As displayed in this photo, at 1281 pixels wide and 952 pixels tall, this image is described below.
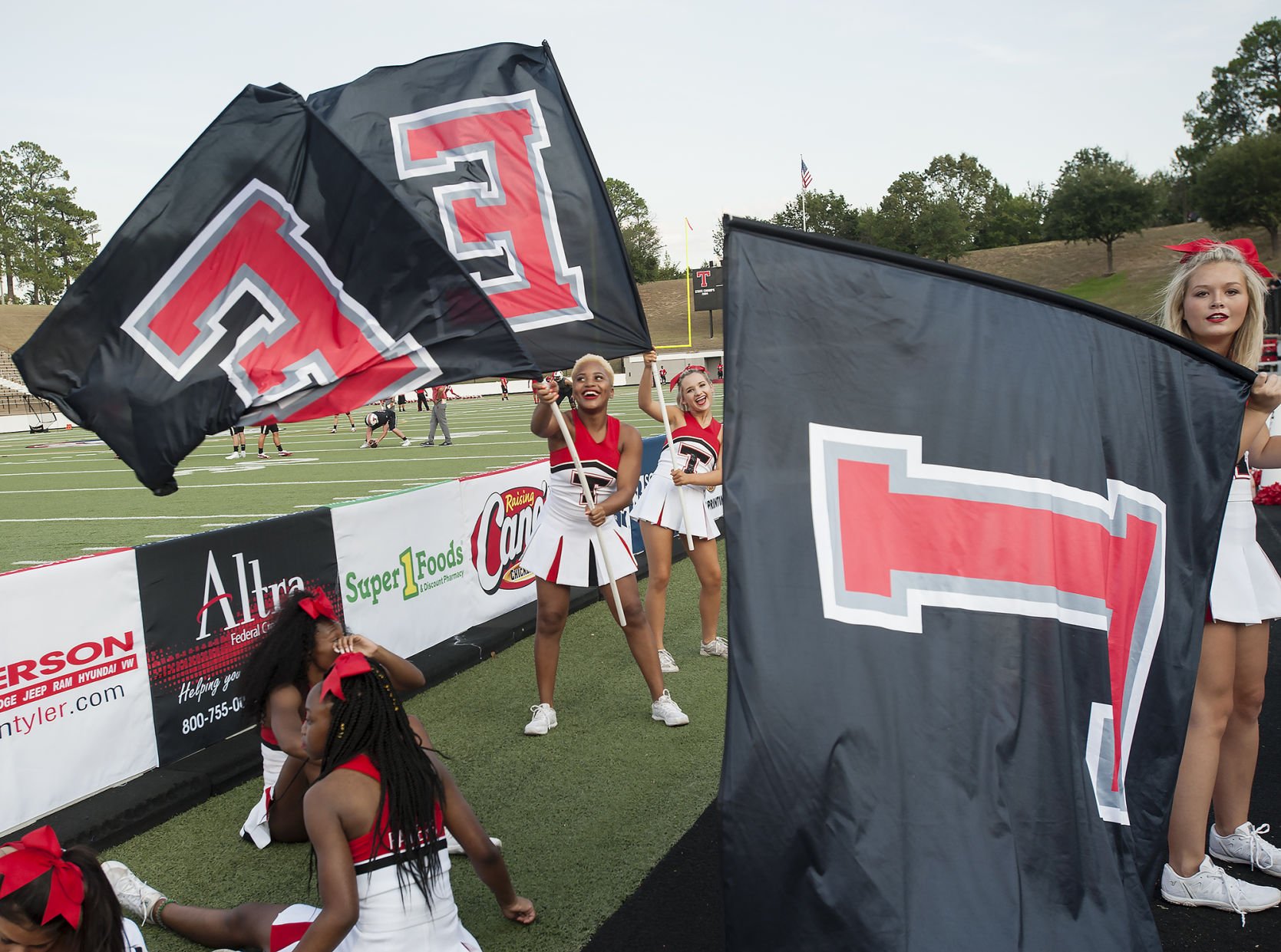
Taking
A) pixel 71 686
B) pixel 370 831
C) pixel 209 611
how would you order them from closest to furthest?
1. pixel 370 831
2. pixel 71 686
3. pixel 209 611

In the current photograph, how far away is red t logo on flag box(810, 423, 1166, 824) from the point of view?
193 cm

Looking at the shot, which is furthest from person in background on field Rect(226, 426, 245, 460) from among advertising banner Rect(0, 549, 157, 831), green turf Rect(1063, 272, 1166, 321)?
green turf Rect(1063, 272, 1166, 321)

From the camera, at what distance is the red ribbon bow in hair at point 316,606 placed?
162 inches

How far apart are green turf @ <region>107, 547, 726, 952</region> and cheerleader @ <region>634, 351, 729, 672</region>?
1.02 ft

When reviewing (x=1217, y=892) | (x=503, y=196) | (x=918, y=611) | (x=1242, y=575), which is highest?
(x=503, y=196)

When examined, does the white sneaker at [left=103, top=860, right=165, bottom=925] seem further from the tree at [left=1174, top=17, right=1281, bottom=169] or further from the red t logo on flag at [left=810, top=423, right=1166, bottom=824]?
the tree at [left=1174, top=17, right=1281, bottom=169]

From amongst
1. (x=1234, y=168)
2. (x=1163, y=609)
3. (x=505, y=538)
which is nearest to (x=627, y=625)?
(x=505, y=538)

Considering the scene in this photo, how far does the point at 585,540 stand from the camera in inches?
219

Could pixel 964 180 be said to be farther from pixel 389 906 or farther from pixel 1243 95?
pixel 389 906

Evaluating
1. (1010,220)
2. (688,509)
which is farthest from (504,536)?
(1010,220)

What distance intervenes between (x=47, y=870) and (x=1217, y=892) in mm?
3560

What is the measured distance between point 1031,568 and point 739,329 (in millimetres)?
739

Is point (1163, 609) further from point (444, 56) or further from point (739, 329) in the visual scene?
point (444, 56)

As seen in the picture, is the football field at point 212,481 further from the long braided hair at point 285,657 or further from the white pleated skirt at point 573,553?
the long braided hair at point 285,657
